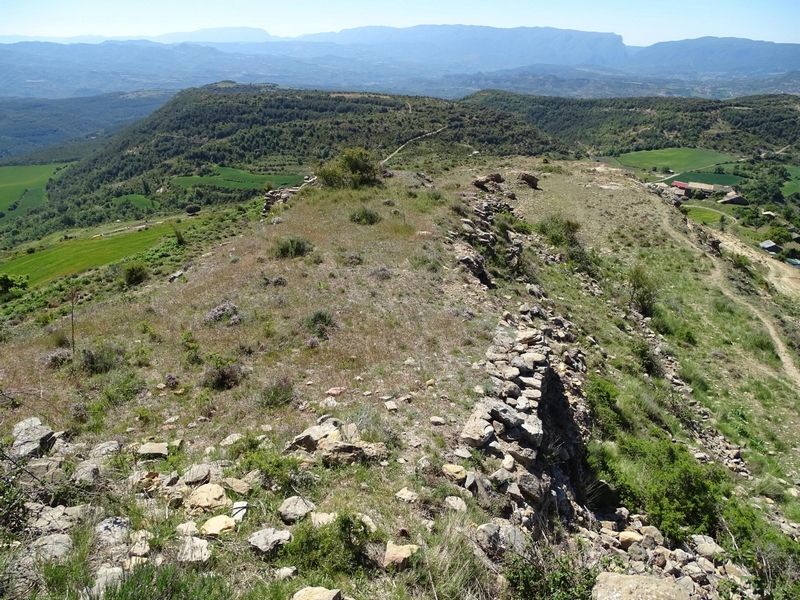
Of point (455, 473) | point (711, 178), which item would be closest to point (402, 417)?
point (455, 473)

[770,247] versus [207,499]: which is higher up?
[207,499]

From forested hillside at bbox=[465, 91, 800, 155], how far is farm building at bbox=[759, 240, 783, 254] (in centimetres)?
9881

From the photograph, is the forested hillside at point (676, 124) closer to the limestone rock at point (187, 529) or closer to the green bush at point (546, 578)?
the green bush at point (546, 578)

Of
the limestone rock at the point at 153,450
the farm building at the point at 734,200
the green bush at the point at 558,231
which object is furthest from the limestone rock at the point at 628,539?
the farm building at the point at 734,200

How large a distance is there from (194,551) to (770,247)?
71206 mm

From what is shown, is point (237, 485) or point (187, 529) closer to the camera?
point (187, 529)

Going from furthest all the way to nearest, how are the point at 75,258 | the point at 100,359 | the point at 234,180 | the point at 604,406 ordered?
the point at 234,180 → the point at 75,258 → the point at 604,406 → the point at 100,359

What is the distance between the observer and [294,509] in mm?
5684

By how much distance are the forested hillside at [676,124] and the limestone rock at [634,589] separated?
16175 cm

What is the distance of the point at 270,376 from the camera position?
33.5 ft

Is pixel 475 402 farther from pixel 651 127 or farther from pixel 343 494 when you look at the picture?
pixel 651 127

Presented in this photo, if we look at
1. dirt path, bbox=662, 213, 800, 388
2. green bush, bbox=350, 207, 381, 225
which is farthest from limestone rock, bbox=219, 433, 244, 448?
dirt path, bbox=662, 213, 800, 388

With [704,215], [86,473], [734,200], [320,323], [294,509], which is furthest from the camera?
[734,200]

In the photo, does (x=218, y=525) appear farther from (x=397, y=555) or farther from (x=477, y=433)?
(x=477, y=433)
